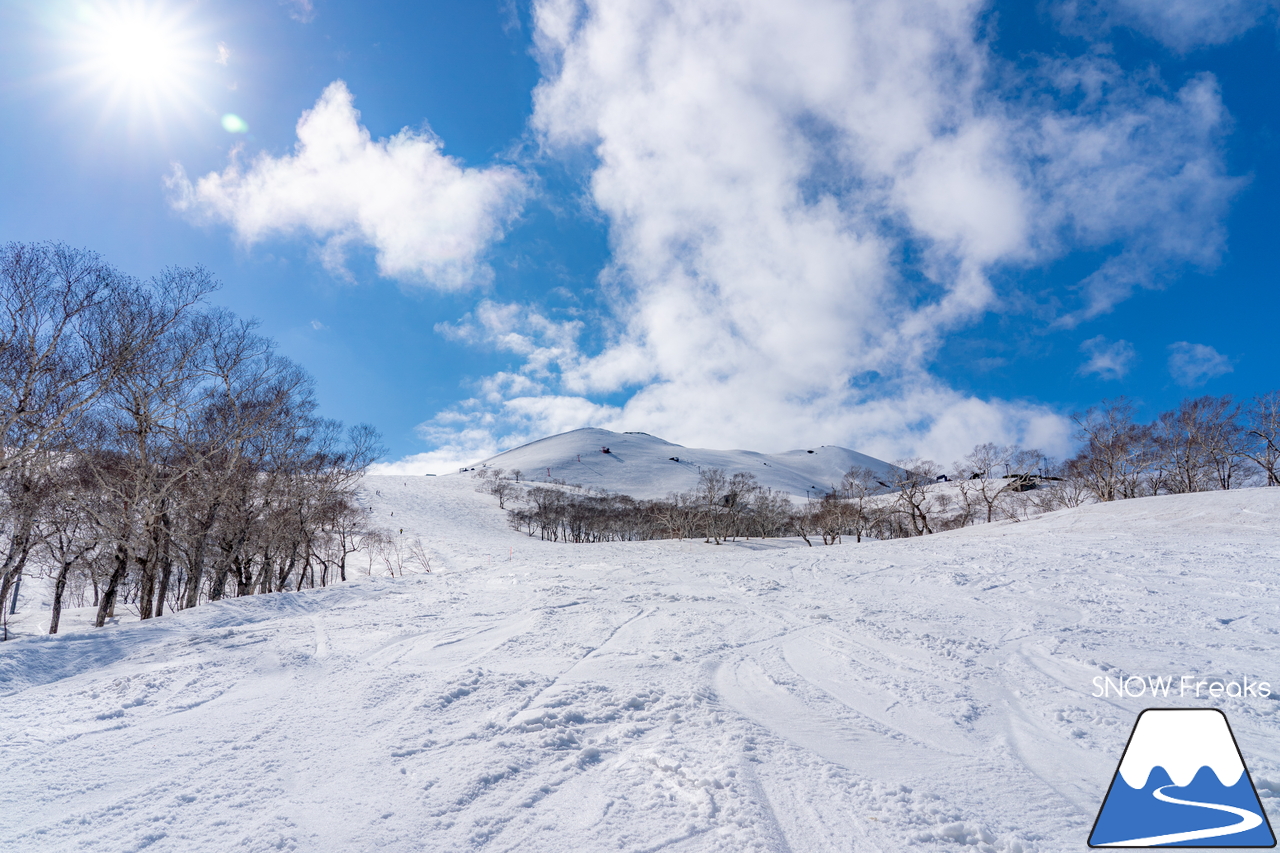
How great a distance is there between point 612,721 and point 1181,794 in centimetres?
396

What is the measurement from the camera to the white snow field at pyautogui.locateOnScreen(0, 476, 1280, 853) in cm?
303

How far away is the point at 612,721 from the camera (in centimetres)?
457

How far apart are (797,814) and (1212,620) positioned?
1021cm

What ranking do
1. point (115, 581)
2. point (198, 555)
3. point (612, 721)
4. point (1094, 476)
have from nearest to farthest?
point (612, 721), point (198, 555), point (115, 581), point (1094, 476)

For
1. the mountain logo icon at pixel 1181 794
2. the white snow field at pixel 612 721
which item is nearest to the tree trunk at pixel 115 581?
the white snow field at pixel 612 721

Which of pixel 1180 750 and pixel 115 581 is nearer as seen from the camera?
pixel 1180 750

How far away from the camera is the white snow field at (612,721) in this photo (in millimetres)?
3025

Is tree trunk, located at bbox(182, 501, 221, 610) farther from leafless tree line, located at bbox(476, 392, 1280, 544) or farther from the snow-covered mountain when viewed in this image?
leafless tree line, located at bbox(476, 392, 1280, 544)

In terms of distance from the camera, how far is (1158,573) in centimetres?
1232

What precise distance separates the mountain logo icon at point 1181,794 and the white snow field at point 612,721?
31 cm

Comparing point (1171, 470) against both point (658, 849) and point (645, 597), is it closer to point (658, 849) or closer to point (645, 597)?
point (645, 597)

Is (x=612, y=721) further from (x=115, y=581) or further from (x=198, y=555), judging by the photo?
(x=115, y=581)

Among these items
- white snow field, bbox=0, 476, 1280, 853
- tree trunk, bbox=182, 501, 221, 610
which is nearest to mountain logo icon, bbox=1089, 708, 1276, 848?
white snow field, bbox=0, 476, 1280, 853

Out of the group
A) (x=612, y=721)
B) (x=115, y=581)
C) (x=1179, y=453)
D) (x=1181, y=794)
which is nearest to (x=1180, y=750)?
(x=1181, y=794)
